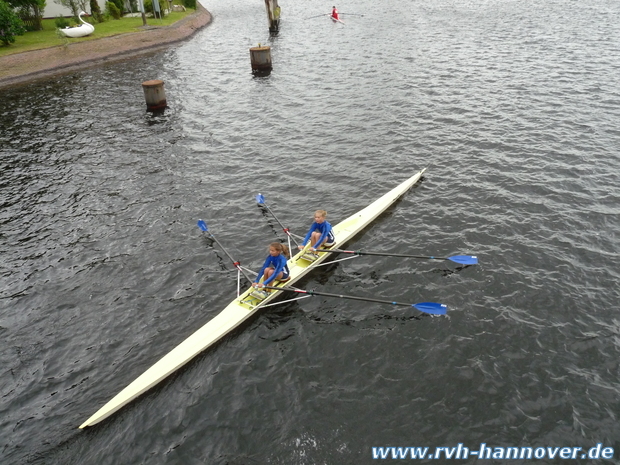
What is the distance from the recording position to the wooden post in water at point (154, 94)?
31.1 meters

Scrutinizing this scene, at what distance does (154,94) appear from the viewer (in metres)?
31.3

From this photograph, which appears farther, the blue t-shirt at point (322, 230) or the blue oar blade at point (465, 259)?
the blue t-shirt at point (322, 230)

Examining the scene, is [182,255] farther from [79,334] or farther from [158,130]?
[158,130]

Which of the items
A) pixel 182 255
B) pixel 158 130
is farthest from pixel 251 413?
pixel 158 130

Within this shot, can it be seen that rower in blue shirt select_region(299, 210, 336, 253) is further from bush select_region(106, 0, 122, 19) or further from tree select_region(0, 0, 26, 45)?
bush select_region(106, 0, 122, 19)

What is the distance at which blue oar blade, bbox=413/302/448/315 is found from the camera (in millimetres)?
13781

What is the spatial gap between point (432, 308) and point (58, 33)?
148 ft

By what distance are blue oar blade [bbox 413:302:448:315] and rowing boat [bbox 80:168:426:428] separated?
4289 mm

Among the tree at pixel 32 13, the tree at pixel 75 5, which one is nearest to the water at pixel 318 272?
the tree at pixel 32 13

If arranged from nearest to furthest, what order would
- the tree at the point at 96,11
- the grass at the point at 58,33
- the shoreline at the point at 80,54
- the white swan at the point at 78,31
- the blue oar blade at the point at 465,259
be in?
the blue oar blade at the point at 465,259 → the shoreline at the point at 80,54 → the grass at the point at 58,33 → the white swan at the point at 78,31 → the tree at the point at 96,11

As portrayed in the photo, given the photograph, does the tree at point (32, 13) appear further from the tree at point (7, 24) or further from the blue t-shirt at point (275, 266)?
the blue t-shirt at point (275, 266)

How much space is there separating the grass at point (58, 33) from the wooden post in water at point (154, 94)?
1838cm

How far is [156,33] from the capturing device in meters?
51.4

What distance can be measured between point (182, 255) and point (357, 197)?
27.9ft
